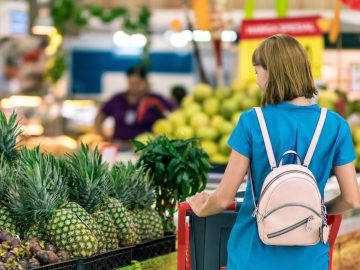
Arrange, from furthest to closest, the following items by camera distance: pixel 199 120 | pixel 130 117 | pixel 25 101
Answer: pixel 25 101, pixel 130 117, pixel 199 120

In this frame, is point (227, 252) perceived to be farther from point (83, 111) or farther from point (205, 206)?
point (83, 111)

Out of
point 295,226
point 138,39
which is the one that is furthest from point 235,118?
point 138,39

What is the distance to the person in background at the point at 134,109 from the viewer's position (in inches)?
400

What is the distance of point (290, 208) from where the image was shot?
9.69ft

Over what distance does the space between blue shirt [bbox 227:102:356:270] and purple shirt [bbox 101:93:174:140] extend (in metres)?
6.92

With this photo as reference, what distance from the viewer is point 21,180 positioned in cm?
341

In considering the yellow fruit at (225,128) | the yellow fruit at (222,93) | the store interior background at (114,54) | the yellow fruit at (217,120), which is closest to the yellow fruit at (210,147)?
the yellow fruit at (225,128)

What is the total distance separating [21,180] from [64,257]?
1.27ft

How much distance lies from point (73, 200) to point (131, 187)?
13.0 inches

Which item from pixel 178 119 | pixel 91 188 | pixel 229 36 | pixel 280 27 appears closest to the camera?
pixel 91 188

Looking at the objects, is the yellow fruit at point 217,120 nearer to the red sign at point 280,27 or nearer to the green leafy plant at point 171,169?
the red sign at point 280,27

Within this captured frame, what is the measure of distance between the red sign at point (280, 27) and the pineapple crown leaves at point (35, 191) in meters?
4.97

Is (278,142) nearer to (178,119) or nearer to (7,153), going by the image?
(7,153)

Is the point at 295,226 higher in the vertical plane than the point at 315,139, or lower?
lower
